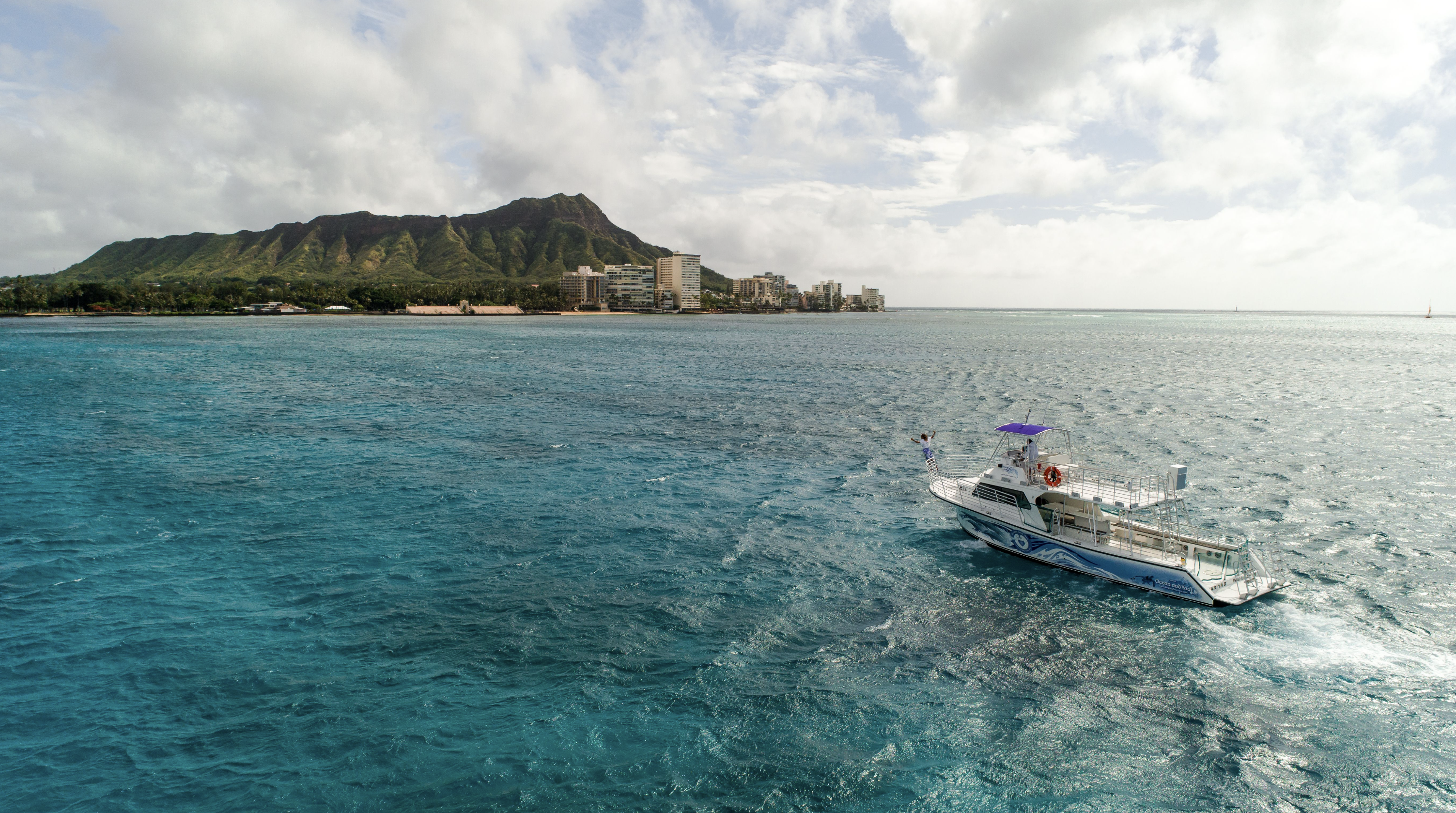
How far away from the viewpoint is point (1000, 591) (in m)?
27.2

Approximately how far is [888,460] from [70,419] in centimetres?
6830

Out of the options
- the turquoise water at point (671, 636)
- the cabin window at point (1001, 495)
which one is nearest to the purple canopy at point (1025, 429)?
the cabin window at point (1001, 495)

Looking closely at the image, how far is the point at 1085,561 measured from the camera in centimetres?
2838

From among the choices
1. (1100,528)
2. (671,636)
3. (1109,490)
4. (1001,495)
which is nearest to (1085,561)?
(1100,528)

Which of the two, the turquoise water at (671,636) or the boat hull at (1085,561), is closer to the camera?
the turquoise water at (671,636)

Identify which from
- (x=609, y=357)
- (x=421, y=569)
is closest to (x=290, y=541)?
(x=421, y=569)

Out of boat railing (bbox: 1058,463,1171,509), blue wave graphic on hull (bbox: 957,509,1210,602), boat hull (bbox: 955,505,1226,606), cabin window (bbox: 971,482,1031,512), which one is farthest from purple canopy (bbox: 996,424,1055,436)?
blue wave graphic on hull (bbox: 957,509,1210,602)

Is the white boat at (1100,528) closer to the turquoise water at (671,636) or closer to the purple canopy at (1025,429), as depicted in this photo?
the purple canopy at (1025,429)

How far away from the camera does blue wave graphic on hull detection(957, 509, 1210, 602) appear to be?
26.1 m

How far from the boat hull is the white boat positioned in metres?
0.03

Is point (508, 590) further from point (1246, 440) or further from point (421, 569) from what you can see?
point (1246, 440)

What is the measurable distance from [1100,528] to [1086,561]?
5.67 feet

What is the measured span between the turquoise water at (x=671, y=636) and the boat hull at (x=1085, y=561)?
659mm

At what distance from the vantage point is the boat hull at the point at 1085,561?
2602 cm
